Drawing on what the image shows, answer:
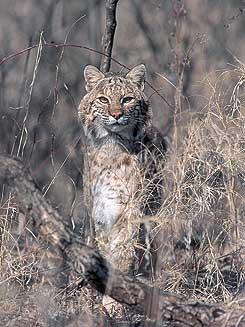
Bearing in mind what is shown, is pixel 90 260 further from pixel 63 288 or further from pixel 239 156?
pixel 239 156

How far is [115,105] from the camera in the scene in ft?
23.2

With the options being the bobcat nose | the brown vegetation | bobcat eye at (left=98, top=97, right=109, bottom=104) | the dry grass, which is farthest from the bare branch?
the dry grass

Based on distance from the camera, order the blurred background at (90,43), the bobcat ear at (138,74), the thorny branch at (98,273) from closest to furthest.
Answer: the thorny branch at (98,273)
the bobcat ear at (138,74)
the blurred background at (90,43)

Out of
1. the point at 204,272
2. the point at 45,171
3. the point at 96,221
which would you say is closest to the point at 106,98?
the point at 96,221

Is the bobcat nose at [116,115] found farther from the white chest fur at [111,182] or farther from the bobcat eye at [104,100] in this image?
the white chest fur at [111,182]

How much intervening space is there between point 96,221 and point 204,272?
0.92 m

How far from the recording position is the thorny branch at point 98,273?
4.29 meters

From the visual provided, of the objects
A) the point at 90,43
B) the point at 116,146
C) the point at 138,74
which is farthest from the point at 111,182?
the point at 90,43

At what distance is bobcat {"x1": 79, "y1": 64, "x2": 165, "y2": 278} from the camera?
22.7 feet

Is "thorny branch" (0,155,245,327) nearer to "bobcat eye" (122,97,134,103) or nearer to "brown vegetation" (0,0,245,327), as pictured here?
"brown vegetation" (0,0,245,327)

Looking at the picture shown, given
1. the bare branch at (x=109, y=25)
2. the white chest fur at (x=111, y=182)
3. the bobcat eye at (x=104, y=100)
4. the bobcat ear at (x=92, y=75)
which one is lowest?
the white chest fur at (x=111, y=182)

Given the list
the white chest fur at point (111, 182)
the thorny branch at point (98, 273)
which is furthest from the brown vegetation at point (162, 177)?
the white chest fur at point (111, 182)

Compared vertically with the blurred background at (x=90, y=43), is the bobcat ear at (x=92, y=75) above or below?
above

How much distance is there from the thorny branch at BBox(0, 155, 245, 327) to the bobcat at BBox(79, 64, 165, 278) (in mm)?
2050
